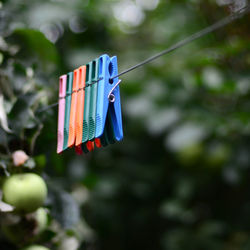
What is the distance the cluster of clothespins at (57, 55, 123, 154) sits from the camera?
601 mm

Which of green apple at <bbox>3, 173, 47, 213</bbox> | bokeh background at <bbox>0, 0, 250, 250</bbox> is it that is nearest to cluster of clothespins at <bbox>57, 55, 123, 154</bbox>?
green apple at <bbox>3, 173, 47, 213</bbox>

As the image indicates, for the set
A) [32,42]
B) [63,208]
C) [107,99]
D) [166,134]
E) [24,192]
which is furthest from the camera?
[166,134]

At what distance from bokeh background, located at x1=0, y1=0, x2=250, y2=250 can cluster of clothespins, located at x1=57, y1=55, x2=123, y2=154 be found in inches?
13.5

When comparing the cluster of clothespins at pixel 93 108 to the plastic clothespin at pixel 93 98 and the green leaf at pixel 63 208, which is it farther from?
the green leaf at pixel 63 208

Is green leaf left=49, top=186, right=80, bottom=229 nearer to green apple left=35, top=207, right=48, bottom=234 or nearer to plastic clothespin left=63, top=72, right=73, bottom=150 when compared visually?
green apple left=35, top=207, right=48, bottom=234

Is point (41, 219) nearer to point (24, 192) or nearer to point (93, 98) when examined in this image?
point (24, 192)

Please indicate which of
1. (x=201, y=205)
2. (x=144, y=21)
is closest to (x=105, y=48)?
(x=144, y=21)

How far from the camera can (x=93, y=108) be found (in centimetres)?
Result: 61

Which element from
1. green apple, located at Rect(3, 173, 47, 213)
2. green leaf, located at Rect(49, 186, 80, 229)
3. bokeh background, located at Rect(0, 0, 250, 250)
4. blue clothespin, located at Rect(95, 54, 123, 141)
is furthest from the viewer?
bokeh background, located at Rect(0, 0, 250, 250)

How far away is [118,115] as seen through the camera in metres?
0.62

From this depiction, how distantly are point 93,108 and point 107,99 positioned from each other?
0.02 meters

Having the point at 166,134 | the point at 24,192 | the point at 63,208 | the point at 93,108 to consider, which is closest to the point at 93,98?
the point at 93,108

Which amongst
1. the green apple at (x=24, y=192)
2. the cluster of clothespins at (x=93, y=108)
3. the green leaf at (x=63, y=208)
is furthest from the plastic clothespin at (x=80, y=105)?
the green leaf at (x=63, y=208)

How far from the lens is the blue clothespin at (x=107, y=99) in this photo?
0.59m
